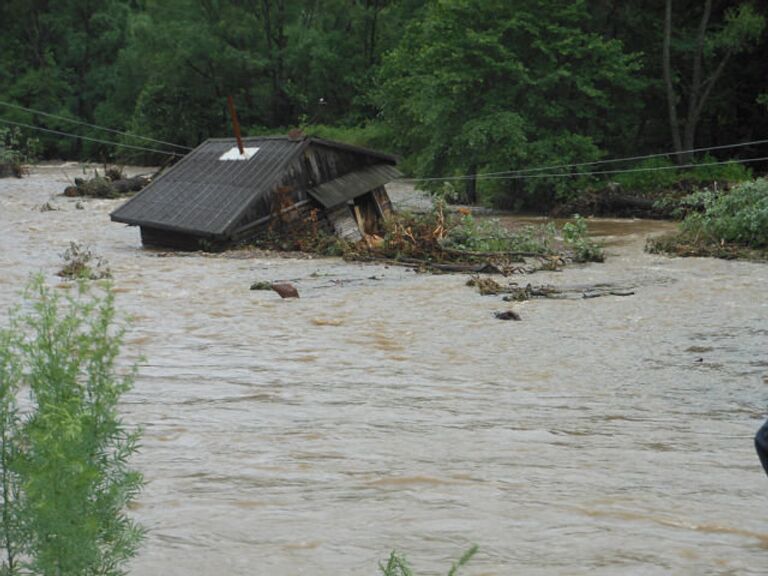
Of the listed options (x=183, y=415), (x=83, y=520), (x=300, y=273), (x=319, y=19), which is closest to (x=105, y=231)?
(x=300, y=273)

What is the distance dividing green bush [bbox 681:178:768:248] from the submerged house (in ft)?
22.9

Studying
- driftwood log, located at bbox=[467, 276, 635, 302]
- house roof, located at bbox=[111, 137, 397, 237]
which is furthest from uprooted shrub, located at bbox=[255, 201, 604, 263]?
driftwood log, located at bbox=[467, 276, 635, 302]

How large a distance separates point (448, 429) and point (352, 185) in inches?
599

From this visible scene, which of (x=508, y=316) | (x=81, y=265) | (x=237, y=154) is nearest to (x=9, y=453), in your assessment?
(x=508, y=316)

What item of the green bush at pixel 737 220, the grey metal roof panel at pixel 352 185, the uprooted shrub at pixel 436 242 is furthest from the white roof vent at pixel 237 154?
the green bush at pixel 737 220

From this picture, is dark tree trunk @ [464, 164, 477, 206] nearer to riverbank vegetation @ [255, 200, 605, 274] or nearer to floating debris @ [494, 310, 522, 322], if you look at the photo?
riverbank vegetation @ [255, 200, 605, 274]

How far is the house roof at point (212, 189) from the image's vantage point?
20156 millimetres

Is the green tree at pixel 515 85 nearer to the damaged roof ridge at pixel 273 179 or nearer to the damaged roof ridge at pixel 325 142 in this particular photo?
the damaged roof ridge at pixel 325 142

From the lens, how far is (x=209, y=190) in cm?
2117

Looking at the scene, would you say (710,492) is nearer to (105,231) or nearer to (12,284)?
(12,284)

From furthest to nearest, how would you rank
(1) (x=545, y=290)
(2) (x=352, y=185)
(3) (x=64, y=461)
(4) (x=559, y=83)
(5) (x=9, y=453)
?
1. (4) (x=559, y=83)
2. (2) (x=352, y=185)
3. (1) (x=545, y=290)
4. (5) (x=9, y=453)
5. (3) (x=64, y=461)

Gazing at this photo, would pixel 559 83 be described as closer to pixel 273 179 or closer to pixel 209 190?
pixel 273 179

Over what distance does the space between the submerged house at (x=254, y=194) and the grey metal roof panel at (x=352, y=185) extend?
0.03m

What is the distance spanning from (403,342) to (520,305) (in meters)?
2.94
